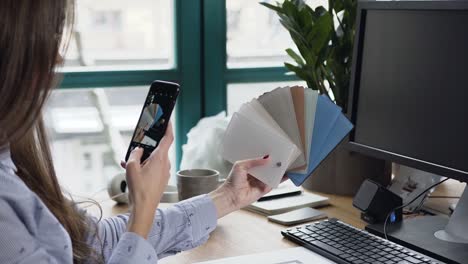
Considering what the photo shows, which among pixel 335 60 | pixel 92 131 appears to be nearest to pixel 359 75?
pixel 335 60

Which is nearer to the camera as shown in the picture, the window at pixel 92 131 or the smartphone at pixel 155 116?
the smartphone at pixel 155 116

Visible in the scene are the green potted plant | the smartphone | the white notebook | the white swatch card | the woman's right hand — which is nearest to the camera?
the woman's right hand

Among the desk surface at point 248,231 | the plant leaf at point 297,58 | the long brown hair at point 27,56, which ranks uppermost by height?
the long brown hair at point 27,56

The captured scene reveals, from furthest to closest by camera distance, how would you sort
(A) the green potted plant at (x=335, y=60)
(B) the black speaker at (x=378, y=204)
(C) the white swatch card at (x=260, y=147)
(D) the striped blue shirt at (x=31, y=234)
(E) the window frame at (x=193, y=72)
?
(E) the window frame at (x=193, y=72) < (A) the green potted plant at (x=335, y=60) < (B) the black speaker at (x=378, y=204) < (C) the white swatch card at (x=260, y=147) < (D) the striped blue shirt at (x=31, y=234)

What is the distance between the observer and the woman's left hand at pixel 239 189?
4.60ft

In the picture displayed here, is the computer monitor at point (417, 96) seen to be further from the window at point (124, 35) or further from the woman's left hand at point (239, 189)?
the window at point (124, 35)

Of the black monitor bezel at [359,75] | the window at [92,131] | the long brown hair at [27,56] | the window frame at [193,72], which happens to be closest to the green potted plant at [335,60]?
the black monitor bezel at [359,75]

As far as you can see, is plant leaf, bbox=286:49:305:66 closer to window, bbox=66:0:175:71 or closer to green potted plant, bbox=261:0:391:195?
green potted plant, bbox=261:0:391:195

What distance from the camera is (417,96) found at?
1422 mm

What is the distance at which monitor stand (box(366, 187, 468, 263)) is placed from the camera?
1337 mm

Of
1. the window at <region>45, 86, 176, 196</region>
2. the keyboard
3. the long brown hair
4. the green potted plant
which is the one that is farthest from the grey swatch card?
the window at <region>45, 86, 176, 196</region>

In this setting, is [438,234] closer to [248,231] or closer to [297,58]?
[248,231]

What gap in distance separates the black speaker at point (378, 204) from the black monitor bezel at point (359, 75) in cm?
8

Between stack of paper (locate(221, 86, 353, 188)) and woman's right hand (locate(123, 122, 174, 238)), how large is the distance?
25 cm
